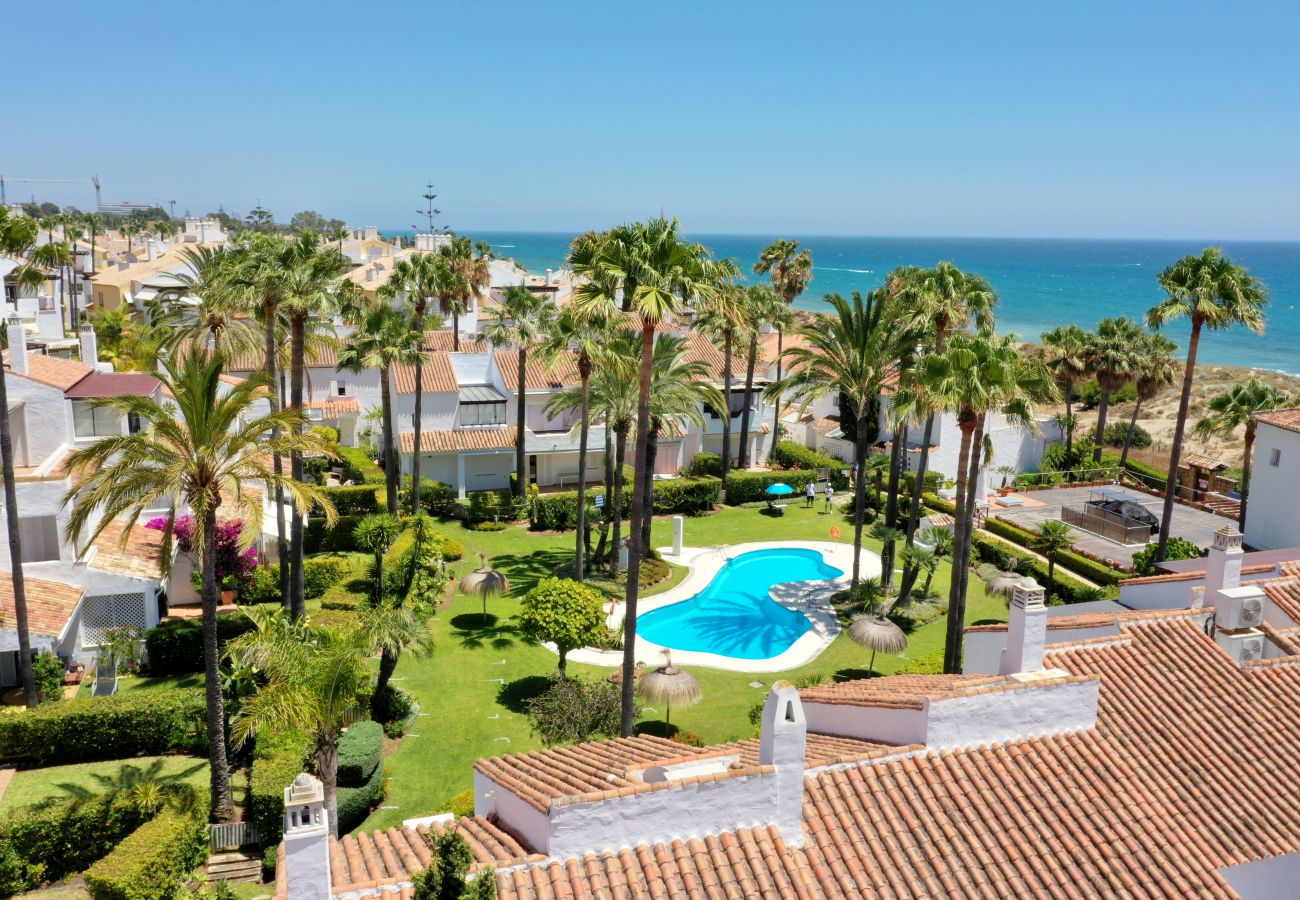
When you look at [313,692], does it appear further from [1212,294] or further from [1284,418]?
[1284,418]

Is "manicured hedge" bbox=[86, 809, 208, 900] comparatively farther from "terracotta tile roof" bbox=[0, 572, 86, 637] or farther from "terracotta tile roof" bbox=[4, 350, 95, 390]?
"terracotta tile roof" bbox=[4, 350, 95, 390]

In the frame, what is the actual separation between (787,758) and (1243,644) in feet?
38.9

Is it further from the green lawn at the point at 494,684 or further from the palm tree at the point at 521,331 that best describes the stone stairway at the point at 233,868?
the palm tree at the point at 521,331

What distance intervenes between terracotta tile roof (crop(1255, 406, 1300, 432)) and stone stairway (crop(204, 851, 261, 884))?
1563 inches

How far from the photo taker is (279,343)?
37.0 meters

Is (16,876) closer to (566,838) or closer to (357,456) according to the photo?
(566,838)

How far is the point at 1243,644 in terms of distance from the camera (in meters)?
18.4

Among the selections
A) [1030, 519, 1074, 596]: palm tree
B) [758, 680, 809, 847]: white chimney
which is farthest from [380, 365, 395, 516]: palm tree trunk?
[758, 680, 809, 847]: white chimney

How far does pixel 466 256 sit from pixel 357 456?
18300mm

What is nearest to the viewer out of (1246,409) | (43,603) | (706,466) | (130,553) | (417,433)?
(43,603)

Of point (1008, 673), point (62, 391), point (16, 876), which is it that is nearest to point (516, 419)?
point (62, 391)

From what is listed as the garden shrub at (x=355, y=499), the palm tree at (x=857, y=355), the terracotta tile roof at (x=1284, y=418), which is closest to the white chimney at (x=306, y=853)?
the palm tree at (x=857, y=355)

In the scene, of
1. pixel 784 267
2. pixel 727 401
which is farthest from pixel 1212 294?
pixel 784 267

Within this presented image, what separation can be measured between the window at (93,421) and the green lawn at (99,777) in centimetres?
1298
